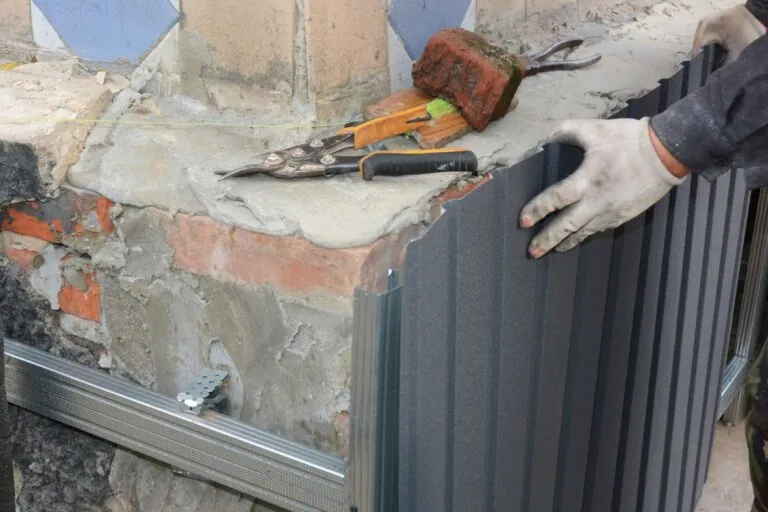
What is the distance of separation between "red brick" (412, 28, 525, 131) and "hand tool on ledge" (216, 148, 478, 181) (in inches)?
7.6

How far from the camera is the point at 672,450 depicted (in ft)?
6.67

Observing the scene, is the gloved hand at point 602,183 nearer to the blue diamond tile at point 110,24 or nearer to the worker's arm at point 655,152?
the worker's arm at point 655,152

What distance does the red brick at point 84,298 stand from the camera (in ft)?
5.07

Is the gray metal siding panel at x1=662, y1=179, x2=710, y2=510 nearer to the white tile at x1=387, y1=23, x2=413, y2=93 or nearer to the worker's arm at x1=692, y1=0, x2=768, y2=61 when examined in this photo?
the worker's arm at x1=692, y1=0, x2=768, y2=61

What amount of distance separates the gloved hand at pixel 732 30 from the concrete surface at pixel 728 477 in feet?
4.25

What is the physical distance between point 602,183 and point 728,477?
166cm

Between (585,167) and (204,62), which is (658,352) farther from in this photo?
(204,62)

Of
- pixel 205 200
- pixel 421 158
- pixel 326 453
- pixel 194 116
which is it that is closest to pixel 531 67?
pixel 421 158

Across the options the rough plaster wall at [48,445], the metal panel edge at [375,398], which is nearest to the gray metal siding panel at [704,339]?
the metal panel edge at [375,398]

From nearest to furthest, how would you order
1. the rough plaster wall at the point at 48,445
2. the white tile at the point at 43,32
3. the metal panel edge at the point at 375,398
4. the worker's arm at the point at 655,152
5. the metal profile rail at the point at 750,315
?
the metal panel edge at the point at 375,398 < the worker's arm at the point at 655,152 < the rough plaster wall at the point at 48,445 < the white tile at the point at 43,32 < the metal profile rail at the point at 750,315

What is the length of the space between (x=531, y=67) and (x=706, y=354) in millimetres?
832

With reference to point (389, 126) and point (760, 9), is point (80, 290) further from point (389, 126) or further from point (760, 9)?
point (760, 9)

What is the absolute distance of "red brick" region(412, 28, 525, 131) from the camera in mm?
1587

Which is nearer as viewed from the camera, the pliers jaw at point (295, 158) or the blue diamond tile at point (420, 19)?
the pliers jaw at point (295, 158)
